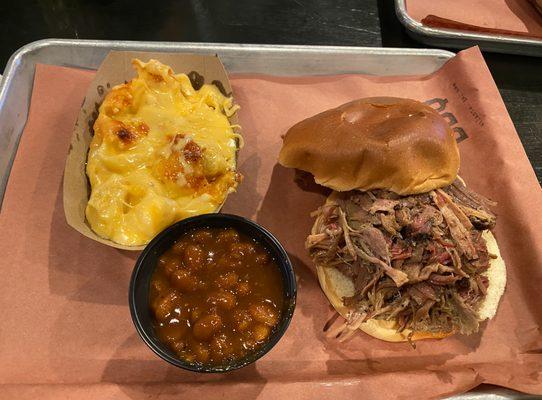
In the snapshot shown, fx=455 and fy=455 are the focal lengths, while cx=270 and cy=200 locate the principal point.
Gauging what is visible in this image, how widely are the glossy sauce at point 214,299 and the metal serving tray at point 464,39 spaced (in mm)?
2190

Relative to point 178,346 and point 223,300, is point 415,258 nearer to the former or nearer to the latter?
point 223,300

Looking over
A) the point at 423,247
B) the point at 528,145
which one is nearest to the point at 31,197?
the point at 423,247

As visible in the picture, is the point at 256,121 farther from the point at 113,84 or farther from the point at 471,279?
the point at 471,279

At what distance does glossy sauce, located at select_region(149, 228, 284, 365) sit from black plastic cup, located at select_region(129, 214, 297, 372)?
0.9 inches

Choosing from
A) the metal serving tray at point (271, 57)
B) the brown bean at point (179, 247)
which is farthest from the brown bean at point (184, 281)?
the metal serving tray at point (271, 57)

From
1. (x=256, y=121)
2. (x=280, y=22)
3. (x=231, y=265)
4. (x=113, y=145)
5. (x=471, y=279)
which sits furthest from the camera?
(x=280, y=22)

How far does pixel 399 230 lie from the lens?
2.09m

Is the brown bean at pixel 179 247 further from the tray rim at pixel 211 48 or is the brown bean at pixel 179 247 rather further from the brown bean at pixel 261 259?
the tray rim at pixel 211 48

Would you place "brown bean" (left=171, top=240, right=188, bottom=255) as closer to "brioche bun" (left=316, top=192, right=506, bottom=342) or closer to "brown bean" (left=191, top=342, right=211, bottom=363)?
"brown bean" (left=191, top=342, right=211, bottom=363)

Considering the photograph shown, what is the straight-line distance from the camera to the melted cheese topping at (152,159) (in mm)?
2129

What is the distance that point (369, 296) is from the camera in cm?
209

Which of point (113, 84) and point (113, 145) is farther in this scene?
point (113, 84)

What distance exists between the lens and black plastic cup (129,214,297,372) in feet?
5.87

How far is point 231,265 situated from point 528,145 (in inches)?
86.7
